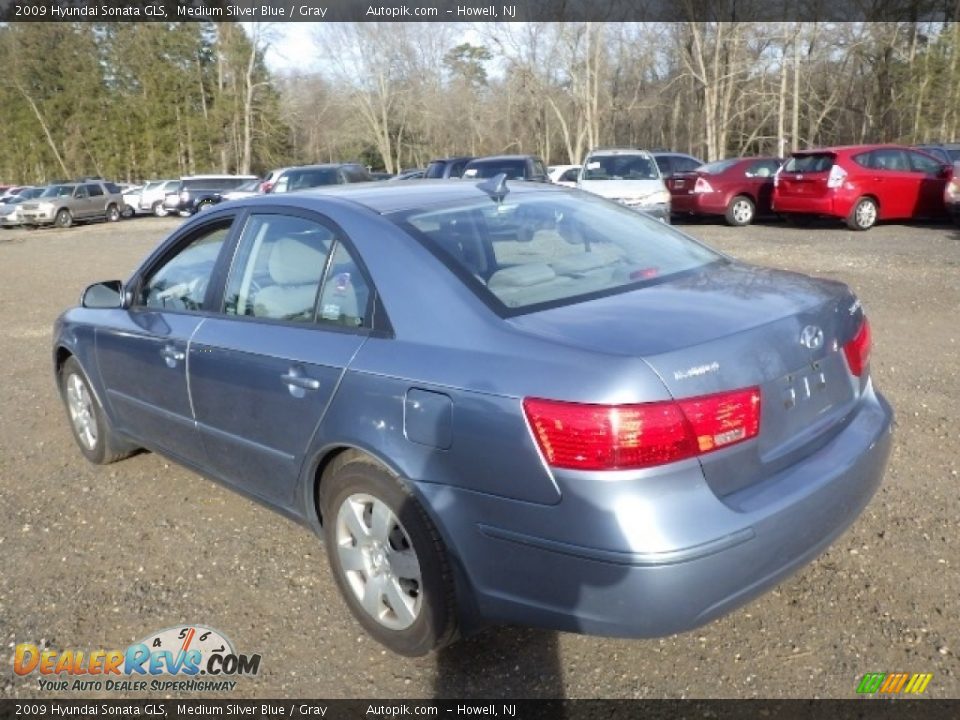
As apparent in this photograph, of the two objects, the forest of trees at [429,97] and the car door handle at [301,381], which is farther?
the forest of trees at [429,97]

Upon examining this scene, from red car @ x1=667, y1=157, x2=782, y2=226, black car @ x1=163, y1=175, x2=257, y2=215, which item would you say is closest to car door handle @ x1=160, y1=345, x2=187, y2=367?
red car @ x1=667, y1=157, x2=782, y2=226

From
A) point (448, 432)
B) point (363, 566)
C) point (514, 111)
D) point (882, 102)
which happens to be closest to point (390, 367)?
point (448, 432)

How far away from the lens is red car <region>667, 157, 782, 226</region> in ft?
57.1

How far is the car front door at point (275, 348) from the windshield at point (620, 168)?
12.8m

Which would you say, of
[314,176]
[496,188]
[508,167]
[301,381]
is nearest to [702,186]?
[508,167]

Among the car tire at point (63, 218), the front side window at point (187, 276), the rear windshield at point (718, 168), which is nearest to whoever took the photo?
the front side window at point (187, 276)

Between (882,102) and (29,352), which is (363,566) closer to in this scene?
(29,352)

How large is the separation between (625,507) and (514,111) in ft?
188

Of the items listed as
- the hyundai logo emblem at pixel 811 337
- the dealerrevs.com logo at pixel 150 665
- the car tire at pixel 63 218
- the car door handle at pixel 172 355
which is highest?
the hyundai logo emblem at pixel 811 337

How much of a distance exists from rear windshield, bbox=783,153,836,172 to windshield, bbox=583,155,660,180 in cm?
255

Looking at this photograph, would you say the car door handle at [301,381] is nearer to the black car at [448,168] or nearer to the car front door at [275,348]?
the car front door at [275,348]

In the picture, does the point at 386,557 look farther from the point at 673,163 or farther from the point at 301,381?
the point at 673,163

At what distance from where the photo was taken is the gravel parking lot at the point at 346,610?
108 inches

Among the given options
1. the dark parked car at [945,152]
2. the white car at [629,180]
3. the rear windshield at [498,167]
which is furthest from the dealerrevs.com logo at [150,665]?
the dark parked car at [945,152]
